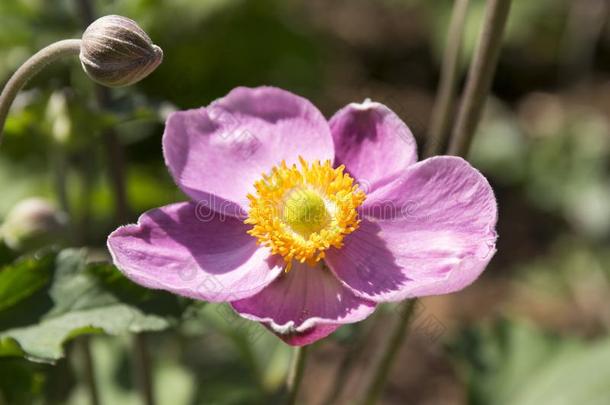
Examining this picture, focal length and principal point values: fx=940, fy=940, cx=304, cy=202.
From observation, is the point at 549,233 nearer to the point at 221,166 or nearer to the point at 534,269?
the point at 534,269

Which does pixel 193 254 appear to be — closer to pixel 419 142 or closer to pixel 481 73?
pixel 481 73

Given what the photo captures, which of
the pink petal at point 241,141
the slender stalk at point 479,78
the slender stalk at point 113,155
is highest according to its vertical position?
the slender stalk at point 479,78

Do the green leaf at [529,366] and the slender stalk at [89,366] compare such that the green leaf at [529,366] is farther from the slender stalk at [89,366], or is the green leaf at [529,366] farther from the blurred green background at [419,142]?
the slender stalk at [89,366]

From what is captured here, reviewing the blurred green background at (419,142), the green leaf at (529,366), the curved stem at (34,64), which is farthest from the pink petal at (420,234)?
the green leaf at (529,366)

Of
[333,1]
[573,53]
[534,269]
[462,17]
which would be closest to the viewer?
[462,17]

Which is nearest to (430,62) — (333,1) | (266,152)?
(333,1)
